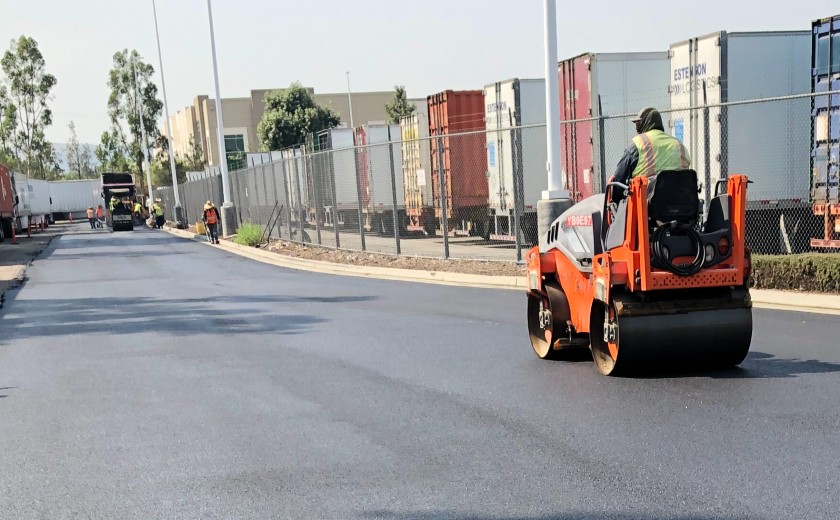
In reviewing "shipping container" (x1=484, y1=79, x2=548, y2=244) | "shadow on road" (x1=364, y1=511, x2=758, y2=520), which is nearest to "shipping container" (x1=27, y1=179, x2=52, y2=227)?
"shipping container" (x1=484, y1=79, x2=548, y2=244)

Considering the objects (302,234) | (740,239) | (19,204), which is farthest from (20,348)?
(19,204)

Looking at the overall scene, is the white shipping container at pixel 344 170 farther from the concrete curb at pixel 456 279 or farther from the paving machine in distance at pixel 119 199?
the paving machine in distance at pixel 119 199

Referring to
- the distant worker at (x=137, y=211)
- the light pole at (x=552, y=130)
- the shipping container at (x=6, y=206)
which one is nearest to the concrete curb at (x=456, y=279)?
the light pole at (x=552, y=130)

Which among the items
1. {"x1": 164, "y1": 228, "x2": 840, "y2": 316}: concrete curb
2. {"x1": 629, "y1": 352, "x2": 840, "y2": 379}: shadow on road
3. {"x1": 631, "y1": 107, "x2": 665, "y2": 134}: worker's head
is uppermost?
{"x1": 631, "y1": 107, "x2": 665, "y2": 134}: worker's head

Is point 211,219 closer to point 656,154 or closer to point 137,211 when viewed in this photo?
point 656,154

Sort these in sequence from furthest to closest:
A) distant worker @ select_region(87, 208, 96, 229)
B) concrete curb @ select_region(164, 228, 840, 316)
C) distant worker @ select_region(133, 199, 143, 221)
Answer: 1. distant worker @ select_region(87, 208, 96, 229)
2. distant worker @ select_region(133, 199, 143, 221)
3. concrete curb @ select_region(164, 228, 840, 316)

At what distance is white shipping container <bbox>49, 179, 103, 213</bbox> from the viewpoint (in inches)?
2638

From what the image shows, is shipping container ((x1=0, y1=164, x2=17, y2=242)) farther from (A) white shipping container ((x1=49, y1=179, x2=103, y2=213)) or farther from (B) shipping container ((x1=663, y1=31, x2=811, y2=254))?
(B) shipping container ((x1=663, y1=31, x2=811, y2=254))

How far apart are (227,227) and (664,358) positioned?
25.2 m

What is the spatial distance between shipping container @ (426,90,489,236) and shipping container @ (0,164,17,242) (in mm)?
22602

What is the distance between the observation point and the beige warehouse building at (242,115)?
74.2 m

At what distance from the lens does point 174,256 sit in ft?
77.4

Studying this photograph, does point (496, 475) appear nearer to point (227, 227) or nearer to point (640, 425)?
point (640, 425)

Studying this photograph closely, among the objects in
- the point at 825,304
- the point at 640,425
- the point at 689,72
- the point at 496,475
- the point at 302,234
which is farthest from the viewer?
the point at 302,234
